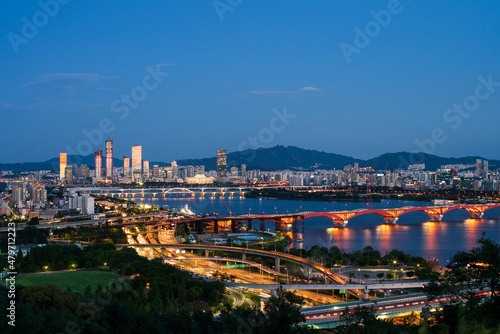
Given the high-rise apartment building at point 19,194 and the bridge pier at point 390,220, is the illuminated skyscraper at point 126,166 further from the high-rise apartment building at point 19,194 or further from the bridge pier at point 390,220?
the bridge pier at point 390,220

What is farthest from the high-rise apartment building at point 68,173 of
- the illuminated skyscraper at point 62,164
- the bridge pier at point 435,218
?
the bridge pier at point 435,218

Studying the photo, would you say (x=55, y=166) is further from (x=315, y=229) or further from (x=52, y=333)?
(x=52, y=333)

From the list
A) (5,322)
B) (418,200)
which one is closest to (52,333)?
(5,322)

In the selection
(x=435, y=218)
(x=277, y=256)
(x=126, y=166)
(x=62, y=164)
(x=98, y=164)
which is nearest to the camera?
(x=277, y=256)

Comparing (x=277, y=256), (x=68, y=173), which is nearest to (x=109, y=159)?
(x=68, y=173)

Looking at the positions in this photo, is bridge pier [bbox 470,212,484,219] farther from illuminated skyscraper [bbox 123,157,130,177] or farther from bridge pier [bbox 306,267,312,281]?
illuminated skyscraper [bbox 123,157,130,177]

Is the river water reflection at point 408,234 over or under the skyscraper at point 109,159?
under

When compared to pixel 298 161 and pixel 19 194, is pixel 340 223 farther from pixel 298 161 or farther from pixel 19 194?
pixel 298 161
